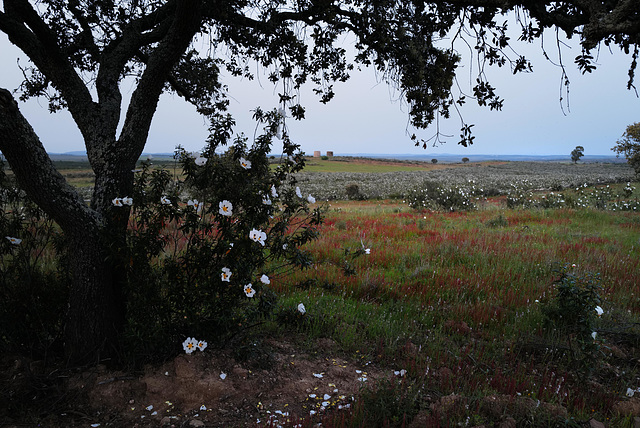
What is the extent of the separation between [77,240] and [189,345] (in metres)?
1.36

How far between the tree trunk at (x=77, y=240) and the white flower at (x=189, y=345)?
27.9 inches

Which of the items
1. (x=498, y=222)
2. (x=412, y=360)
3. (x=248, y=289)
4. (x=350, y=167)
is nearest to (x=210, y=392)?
(x=248, y=289)

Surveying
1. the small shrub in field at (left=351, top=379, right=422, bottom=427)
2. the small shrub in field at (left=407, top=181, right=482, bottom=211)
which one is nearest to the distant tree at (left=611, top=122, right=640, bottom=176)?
the small shrub in field at (left=407, top=181, right=482, bottom=211)

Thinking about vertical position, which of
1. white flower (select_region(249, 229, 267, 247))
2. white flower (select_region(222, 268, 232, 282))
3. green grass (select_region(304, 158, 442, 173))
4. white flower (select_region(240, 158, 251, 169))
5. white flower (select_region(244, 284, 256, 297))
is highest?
green grass (select_region(304, 158, 442, 173))

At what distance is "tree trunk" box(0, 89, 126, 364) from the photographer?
10.0 feet

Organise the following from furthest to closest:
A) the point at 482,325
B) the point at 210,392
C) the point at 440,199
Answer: the point at 440,199
the point at 482,325
the point at 210,392

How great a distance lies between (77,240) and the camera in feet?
11.2

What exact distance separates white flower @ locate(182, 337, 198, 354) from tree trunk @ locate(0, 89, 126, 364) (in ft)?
2.33

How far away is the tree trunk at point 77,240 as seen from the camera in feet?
10.0

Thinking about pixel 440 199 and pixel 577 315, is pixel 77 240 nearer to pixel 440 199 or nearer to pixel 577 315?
pixel 577 315

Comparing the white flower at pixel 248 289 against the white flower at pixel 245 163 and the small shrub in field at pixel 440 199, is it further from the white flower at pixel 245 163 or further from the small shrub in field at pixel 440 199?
the small shrub in field at pixel 440 199

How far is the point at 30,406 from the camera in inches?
125

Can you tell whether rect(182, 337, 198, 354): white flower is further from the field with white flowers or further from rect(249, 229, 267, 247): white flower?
rect(249, 229, 267, 247): white flower

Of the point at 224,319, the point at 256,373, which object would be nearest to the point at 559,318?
the point at 256,373
